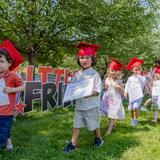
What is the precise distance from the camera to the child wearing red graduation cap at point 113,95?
7059 mm

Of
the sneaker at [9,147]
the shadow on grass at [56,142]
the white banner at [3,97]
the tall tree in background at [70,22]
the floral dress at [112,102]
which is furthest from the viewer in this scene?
the tall tree in background at [70,22]

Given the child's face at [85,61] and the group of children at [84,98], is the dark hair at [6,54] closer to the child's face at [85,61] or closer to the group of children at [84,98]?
the group of children at [84,98]

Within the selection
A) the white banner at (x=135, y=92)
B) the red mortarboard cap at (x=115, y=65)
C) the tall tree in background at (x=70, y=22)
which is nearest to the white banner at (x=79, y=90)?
the red mortarboard cap at (x=115, y=65)

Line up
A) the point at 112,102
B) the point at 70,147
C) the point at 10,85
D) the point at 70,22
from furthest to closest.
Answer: the point at 70,22 < the point at 112,102 < the point at 70,147 < the point at 10,85

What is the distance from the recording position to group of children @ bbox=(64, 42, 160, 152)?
5.63 meters

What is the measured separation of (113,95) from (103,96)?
0.90ft

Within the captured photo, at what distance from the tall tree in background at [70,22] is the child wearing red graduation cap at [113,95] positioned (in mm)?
6030

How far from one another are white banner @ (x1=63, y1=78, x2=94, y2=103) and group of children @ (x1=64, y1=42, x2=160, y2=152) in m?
0.08

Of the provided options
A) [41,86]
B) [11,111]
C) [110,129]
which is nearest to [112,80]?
[110,129]

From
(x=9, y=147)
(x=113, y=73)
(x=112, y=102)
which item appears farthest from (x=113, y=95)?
(x=9, y=147)

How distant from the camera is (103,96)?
745 centimetres

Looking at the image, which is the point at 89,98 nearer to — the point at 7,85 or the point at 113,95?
the point at 7,85

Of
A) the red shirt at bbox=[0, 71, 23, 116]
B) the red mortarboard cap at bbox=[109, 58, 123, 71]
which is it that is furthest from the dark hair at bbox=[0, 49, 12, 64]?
the red mortarboard cap at bbox=[109, 58, 123, 71]

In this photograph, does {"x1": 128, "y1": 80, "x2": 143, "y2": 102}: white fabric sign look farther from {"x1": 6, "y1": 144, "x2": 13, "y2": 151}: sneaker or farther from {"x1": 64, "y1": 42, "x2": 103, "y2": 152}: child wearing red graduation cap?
{"x1": 6, "y1": 144, "x2": 13, "y2": 151}: sneaker
